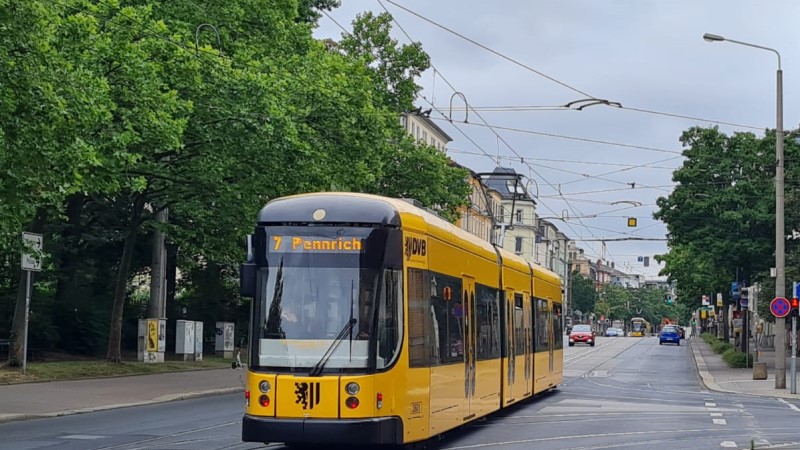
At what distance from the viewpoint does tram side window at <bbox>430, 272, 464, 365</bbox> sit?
14.8m

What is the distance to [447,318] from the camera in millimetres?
15430

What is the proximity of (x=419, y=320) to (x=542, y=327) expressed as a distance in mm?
12594

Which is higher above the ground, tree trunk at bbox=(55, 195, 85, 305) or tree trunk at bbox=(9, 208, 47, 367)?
tree trunk at bbox=(55, 195, 85, 305)

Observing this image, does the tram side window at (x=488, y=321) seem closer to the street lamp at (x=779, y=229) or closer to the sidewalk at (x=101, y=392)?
the sidewalk at (x=101, y=392)

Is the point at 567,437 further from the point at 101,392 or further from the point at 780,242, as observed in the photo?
the point at 780,242

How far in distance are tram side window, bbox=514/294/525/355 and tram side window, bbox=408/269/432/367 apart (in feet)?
25.0

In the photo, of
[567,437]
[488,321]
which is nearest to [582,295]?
[488,321]

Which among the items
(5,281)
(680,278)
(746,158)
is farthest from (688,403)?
(680,278)

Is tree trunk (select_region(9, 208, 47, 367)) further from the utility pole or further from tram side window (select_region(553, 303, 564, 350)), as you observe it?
tram side window (select_region(553, 303, 564, 350))

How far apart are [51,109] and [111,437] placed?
19.4 ft

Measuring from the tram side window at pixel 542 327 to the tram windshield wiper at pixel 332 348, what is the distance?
12634 mm

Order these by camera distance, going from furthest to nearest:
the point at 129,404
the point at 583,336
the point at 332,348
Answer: the point at 583,336 → the point at 129,404 → the point at 332,348

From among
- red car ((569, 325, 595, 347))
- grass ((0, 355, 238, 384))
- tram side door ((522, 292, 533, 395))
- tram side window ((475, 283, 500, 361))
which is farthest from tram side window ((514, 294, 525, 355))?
red car ((569, 325, 595, 347))

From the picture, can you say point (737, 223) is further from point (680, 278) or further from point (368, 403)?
point (368, 403)
